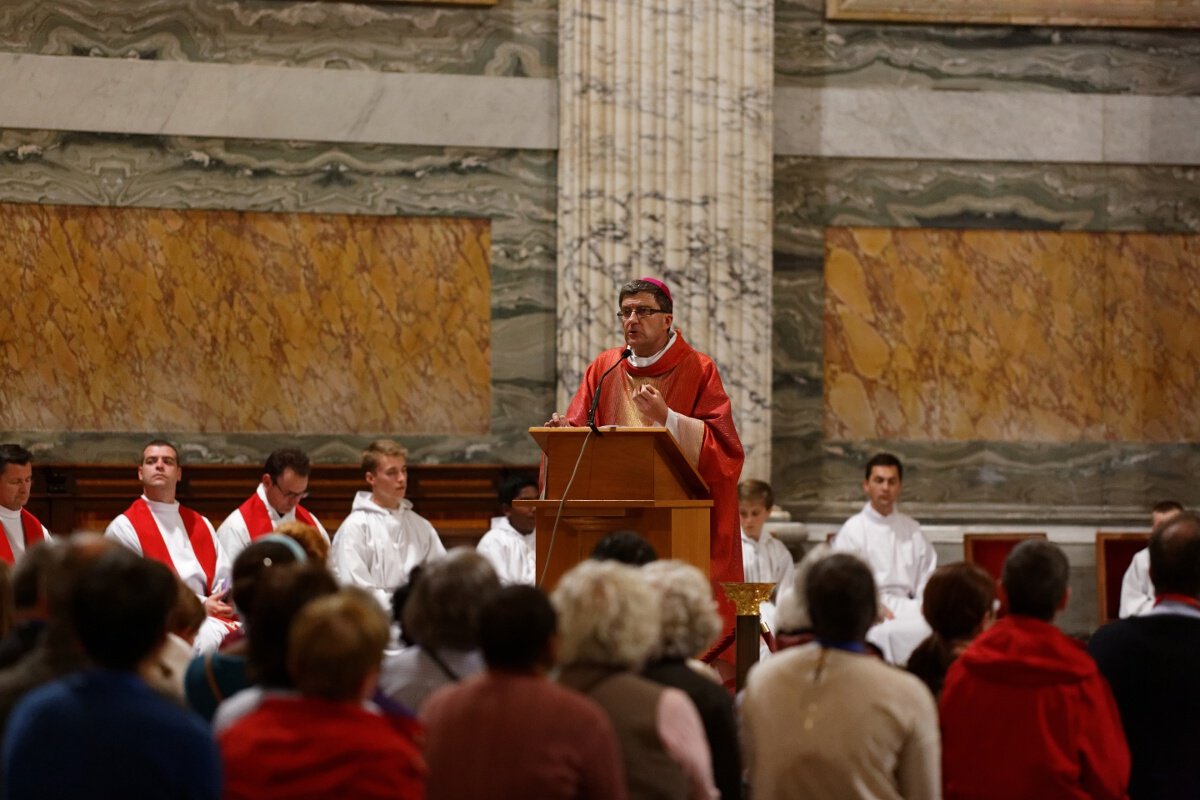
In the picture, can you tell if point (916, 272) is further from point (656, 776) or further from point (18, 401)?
point (656, 776)

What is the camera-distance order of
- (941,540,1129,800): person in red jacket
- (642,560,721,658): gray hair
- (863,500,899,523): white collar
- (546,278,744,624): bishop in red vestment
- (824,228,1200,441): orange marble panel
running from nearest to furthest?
(642,560,721,658): gray hair < (941,540,1129,800): person in red jacket < (546,278,744,624): bishop in red vestment < (863,500,899,523): white collar < (824,228,1200,441): orange marble panel

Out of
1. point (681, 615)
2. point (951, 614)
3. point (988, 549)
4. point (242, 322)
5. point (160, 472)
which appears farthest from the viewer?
point (242, 322)

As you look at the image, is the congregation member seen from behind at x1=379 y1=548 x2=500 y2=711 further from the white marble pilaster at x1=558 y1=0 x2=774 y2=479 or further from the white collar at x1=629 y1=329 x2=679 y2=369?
the white marble pilaster at x1=558 y1=0 x2=774 y2=479

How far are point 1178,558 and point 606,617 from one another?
182cm

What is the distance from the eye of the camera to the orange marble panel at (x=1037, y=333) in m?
10.2

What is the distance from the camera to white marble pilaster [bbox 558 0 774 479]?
9.63 m

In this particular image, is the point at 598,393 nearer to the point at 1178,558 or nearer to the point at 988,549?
the point at 1178,558

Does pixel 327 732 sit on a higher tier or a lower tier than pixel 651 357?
lower

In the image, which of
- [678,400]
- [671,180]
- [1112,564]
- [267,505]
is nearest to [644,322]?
[678,400]

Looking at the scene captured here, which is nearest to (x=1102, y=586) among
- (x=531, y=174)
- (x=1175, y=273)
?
(x=1175, y=273)

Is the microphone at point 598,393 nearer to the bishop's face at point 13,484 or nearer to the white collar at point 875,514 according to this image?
the bishop's face at point 13,484

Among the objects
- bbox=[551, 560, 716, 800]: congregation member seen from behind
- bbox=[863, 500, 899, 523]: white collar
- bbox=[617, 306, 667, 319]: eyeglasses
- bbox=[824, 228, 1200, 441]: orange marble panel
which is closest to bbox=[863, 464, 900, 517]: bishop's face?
bbox=[863, 500, 899, 523]: white collar

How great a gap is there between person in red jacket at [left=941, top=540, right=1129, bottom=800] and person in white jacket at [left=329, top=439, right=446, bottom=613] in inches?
181

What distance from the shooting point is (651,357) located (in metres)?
6.66
